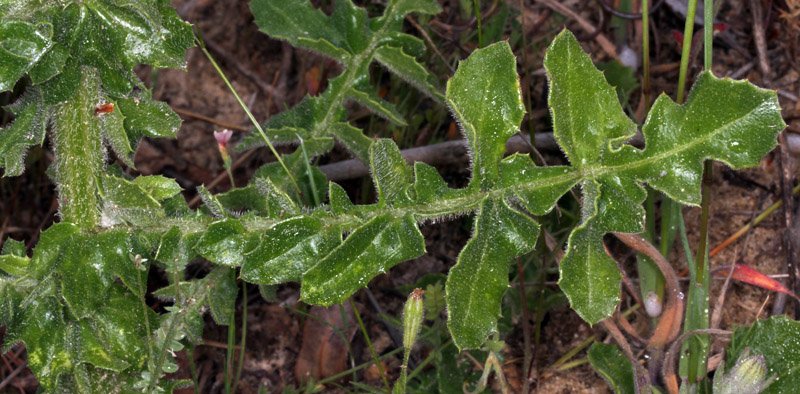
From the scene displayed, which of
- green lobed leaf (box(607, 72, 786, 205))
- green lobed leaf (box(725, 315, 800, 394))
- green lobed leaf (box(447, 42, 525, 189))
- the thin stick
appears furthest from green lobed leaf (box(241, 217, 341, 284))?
the thin stick

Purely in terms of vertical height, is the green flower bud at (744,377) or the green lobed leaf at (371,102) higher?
the green lobed leaf at (371,102)

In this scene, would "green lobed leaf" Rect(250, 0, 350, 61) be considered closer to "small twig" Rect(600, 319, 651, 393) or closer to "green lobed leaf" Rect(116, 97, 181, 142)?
"green lobed leaf" Rect(116, 97, 181, 142)

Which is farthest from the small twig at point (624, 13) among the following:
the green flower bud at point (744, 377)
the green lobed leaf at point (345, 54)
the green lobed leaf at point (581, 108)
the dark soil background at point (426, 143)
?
the green flower bud at point (744, 377)

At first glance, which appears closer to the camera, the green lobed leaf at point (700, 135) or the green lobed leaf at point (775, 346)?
the green lobed leaf at point (700, 135)

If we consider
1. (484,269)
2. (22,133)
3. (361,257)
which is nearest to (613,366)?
(484,269)

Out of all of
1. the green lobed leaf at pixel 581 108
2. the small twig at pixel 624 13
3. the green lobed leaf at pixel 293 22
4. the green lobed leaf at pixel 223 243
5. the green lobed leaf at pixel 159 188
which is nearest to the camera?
the green lobed leaf at pixel 581 108

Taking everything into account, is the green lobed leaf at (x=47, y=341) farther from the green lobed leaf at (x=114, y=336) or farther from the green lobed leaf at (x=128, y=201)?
the green lobed leaf at (x=128, y=201)

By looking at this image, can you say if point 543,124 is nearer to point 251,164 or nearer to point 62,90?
point 251,164
